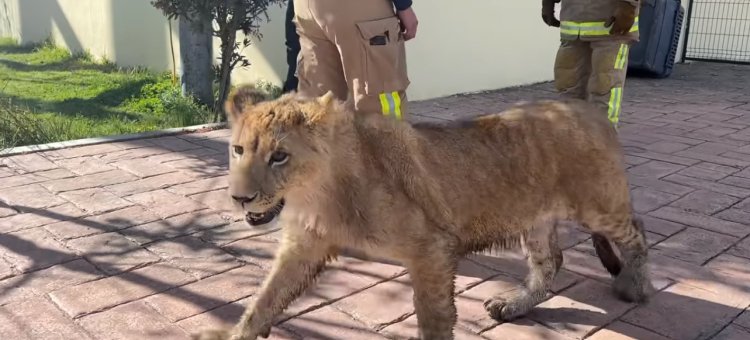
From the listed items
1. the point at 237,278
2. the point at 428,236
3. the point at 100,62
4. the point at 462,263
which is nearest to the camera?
the point at 428,236

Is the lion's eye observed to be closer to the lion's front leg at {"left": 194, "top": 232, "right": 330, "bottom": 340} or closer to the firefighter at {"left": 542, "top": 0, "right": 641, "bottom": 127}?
the lion's front leg at {"left": 194, "top": 232, "right": 330, "bottom": 340}

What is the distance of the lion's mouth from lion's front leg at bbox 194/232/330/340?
1.31 feet

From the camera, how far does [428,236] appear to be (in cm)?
314

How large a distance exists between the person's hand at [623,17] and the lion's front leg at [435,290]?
331 cm

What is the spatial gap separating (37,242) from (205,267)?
3.98 feet

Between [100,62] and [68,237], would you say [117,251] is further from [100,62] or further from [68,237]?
[100,62]

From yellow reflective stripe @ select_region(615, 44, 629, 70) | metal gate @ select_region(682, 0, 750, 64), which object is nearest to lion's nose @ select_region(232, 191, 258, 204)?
yellow reflective stripe @ select_region(615, 44, 629, 70)

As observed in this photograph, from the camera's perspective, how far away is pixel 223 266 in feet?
14.6

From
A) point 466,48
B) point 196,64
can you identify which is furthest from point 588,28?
point 196,64

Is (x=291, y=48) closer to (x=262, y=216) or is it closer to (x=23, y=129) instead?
(x=23, y=129)

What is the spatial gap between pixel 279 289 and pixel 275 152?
825 millimetres

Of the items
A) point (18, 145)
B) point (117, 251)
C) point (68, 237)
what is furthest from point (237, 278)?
point (18, 145)

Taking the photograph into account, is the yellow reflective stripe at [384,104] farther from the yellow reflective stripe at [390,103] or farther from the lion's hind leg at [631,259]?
the lion's hind leg at [631,259]

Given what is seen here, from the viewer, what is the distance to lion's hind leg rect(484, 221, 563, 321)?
384 cm
